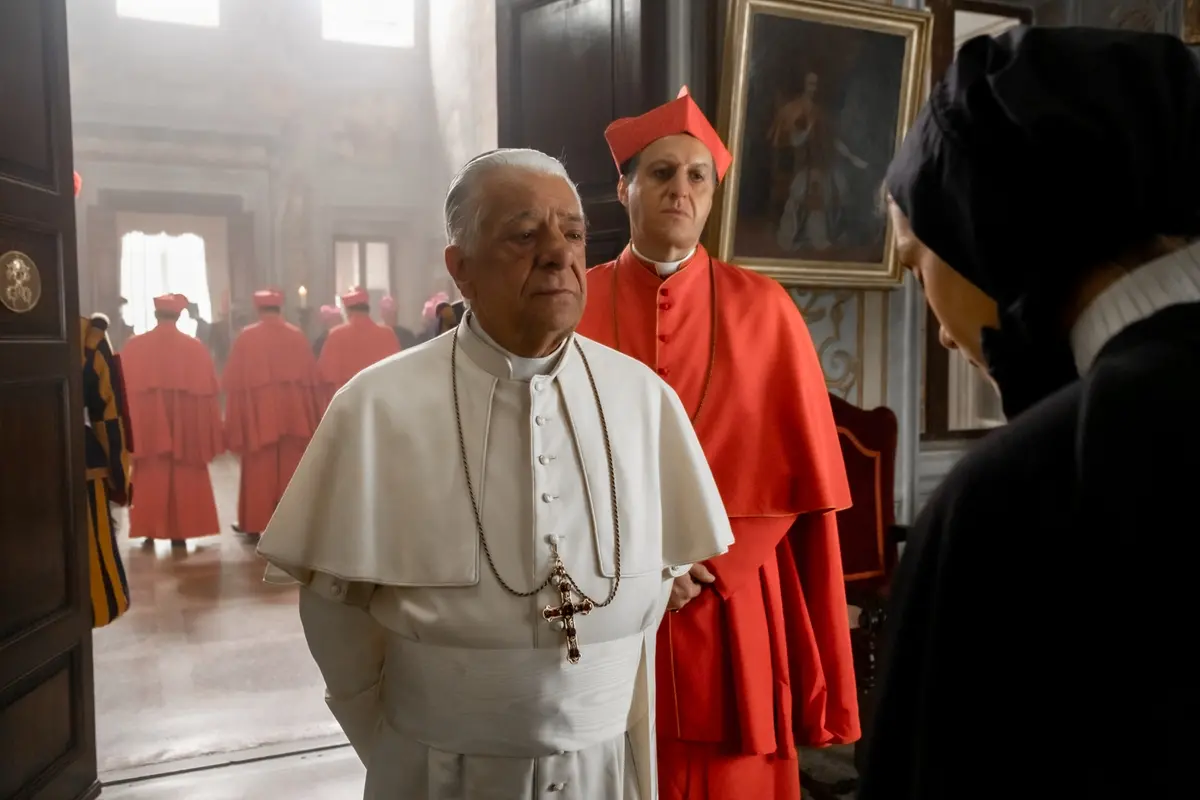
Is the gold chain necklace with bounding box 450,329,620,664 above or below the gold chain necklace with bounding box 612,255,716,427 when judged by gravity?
below

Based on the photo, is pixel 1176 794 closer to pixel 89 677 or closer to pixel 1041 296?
pixel 1041 296

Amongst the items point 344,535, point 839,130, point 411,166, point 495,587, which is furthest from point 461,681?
point 411,166

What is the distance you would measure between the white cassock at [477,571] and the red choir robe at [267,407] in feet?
23.2

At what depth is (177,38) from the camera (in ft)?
40.2

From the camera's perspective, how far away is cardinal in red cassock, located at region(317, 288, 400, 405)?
9547 mm

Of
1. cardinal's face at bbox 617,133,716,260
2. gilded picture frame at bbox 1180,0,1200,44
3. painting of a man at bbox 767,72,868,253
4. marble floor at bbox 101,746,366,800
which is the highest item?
gilded picture frame at bbox 1180,0,1200,44

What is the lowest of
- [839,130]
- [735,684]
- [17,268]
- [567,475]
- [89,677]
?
[89,677]

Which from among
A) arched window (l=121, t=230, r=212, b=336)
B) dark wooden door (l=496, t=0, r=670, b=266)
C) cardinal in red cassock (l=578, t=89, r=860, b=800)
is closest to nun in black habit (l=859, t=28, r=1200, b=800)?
cardinal in red cassock (l=578, t=89, r=860, b=800)

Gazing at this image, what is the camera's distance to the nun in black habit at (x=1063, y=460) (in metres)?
0.86

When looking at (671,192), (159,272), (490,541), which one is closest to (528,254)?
(490,541)

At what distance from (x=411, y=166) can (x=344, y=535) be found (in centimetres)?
1202

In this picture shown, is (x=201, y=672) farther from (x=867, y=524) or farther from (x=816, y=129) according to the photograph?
(x=816, y=129)

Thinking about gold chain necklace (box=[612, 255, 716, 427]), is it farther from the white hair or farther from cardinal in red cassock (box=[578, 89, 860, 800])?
the white hair

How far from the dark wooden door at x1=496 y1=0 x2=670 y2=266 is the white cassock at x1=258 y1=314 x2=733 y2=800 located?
2003 millimetres
